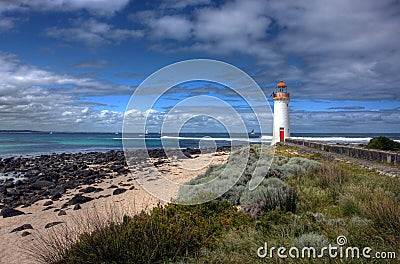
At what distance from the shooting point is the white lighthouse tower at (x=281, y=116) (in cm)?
3478

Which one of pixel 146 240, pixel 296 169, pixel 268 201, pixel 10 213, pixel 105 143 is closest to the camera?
pixel 146 240

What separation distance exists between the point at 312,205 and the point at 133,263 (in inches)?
187

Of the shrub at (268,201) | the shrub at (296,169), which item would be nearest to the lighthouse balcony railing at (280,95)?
the shrub at (296,169)

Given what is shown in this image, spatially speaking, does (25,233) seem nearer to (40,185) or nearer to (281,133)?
(40,185)

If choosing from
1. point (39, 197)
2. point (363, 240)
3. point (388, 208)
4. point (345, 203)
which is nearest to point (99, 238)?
point (363, 240)

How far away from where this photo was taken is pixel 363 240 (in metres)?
4.35

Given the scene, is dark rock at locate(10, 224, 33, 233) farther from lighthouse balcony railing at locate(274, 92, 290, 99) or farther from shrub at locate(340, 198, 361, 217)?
lighthouse balcony railing at locate(274, 92, 290, 99)

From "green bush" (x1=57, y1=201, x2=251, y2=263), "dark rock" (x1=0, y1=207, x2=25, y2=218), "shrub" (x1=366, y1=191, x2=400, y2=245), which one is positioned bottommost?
"dark rock" (x1=0, y1=207, x2=25, y2=218)

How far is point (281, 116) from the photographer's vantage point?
34.9 meters

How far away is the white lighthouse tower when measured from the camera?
34781 millimetres

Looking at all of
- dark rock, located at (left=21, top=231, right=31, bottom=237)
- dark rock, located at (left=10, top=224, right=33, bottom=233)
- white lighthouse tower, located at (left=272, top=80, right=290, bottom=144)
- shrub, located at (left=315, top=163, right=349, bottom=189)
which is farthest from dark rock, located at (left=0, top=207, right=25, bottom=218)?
white lighthouse tower, located at (left=272, top=80, right=290, bottom=144)

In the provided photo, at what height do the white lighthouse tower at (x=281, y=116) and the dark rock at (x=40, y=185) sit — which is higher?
the white lighthouse tower at (x=281, y=116)

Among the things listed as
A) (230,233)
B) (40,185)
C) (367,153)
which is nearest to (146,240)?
(230,233)

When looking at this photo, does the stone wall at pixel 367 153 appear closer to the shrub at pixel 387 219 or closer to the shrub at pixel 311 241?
the shrub at pixel 387 219
